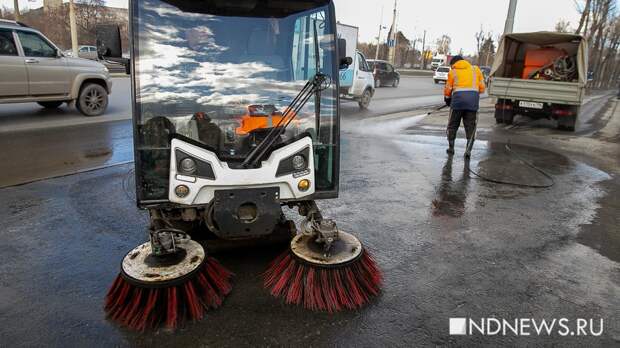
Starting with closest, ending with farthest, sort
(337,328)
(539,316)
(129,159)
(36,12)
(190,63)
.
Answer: (337,328) < (539,316) < (190,63) < (129,159) < (36,12)

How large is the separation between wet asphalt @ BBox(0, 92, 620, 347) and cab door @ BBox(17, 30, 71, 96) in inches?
198

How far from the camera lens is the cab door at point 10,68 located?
8867 mm

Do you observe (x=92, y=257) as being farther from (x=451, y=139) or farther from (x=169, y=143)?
(x=451, y=139)

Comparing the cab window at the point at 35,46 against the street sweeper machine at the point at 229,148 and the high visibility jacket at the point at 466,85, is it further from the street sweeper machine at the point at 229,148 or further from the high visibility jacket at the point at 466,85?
the high visibility jacket at the point at 466,85

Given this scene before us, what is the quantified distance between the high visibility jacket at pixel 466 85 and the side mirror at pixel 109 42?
6182 mm

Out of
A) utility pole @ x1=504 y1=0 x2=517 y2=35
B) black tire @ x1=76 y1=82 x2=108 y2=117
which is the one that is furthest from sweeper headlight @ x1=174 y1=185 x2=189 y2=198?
utility pole @ x1=504 y1=0 x2=517 y2=35

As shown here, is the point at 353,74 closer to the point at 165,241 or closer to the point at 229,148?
the point at 229,148

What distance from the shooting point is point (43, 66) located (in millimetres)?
9547

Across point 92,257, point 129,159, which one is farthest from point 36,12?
point 92,257

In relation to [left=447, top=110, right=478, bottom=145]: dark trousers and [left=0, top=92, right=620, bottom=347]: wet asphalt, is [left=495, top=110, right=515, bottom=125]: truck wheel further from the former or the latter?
[left=0, top=92, right=620, bottom=347]: wet asphalt

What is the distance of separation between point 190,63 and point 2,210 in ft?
9.89

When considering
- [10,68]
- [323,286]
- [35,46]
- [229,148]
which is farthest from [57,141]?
[323,286]

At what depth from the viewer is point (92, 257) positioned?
11.8ft

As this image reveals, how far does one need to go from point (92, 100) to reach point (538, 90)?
1190 cm
